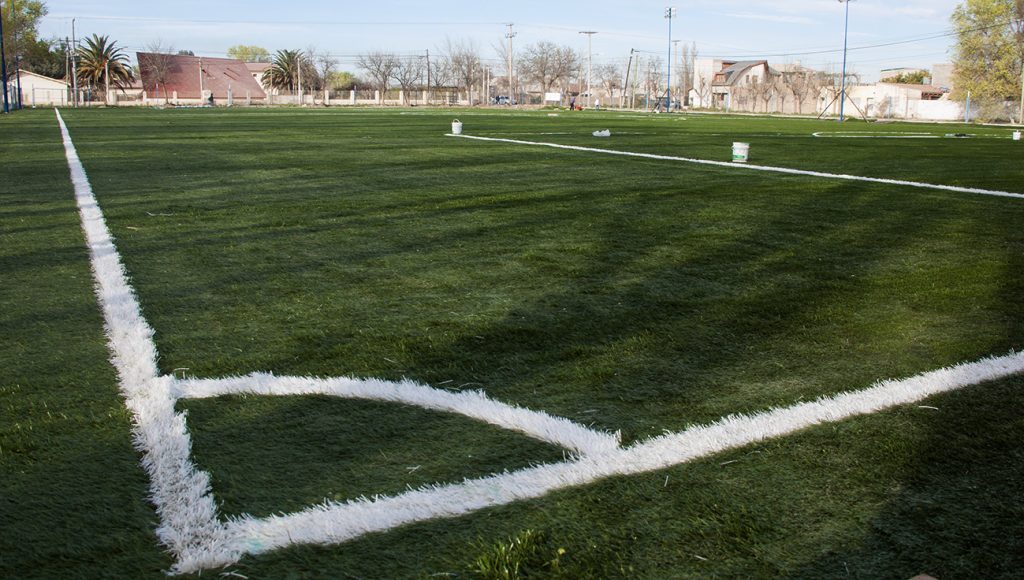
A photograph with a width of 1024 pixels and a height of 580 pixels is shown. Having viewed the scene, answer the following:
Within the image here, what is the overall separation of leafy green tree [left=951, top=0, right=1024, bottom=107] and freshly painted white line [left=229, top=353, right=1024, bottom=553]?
2328 inches

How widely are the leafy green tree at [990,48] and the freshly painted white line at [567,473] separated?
59119 mm

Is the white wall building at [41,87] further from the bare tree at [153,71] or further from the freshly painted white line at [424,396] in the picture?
the freshly painted white line at [424,396]

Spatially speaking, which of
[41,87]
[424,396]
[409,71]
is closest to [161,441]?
[424,396]

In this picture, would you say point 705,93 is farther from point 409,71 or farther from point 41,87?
point 41,87

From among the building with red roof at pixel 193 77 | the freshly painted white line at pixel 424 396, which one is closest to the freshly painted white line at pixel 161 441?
the freshly painted white line at pixel 424 396

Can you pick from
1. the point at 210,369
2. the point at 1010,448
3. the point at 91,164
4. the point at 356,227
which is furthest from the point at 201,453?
the point at 91,164

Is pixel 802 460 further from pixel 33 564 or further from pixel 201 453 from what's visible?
pixel 33 564

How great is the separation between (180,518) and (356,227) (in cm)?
430

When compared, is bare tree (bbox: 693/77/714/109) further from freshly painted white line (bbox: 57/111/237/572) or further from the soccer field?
freshly painted white line (bbox: 57/111/237/572)

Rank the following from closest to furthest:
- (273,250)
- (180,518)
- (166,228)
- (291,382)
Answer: (180,518)
(291,382)
(273,250)
(166,228)

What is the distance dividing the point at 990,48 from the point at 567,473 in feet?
202

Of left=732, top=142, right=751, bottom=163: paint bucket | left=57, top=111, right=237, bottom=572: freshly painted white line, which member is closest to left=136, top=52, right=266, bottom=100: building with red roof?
left=732, top=142, right=751, bottom=163: paint bucket

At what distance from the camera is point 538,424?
7.88ft

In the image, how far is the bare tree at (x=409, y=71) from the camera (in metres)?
102
